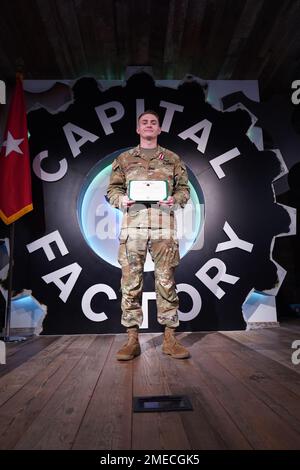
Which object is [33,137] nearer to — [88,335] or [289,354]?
[88,335]

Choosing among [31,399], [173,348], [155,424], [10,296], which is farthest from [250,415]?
[10,296]

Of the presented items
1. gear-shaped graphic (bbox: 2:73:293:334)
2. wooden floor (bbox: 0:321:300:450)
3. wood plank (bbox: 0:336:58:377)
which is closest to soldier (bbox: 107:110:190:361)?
wooden floor (bbox: 0:321:300:450)

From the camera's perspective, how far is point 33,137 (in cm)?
358

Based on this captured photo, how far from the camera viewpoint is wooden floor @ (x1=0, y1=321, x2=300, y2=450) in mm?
1117

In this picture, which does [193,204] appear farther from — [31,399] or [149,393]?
[31,399]

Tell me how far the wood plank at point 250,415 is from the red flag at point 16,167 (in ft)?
7.22

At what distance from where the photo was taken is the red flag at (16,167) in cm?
328

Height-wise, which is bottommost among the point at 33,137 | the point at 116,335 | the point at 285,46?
the point at 116,335

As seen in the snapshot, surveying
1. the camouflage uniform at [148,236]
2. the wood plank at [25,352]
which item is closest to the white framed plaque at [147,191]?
the camouflage uniform at [148,236]

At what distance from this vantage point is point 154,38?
3.61 meters

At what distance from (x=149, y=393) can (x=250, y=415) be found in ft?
1.48
